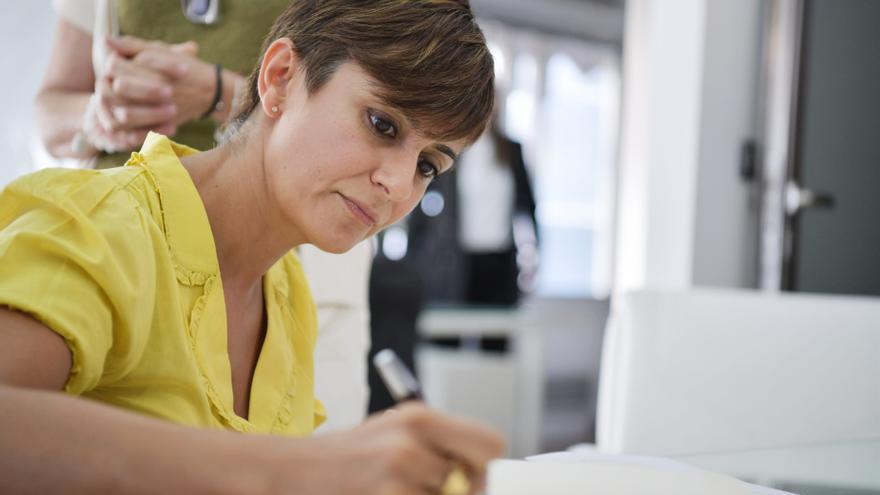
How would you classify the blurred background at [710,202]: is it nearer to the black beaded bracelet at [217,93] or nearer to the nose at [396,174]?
the nose at [396,174]

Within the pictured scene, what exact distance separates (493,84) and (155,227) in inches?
14.5

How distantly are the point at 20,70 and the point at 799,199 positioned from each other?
7.37 feet

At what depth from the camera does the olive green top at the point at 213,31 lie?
118cm

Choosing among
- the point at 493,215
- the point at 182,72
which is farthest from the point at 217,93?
the point at 493,215

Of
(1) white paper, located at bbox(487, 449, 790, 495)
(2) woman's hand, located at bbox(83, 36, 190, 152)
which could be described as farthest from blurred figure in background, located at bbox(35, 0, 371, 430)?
(1) white paper, located at bbox(487, 449, 790, 495)

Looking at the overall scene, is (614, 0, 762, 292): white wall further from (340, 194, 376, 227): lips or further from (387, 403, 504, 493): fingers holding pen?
(387, 403, 504, 493): fingers holding pen

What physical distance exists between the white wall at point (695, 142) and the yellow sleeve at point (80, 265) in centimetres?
247

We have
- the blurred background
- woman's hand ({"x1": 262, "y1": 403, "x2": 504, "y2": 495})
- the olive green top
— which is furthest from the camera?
the blurred background

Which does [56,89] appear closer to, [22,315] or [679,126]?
[22,315]

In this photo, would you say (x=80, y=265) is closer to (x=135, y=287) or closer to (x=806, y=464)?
(x=135, y=287)

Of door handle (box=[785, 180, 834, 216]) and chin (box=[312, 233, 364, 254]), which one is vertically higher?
door handle (box=[785, 180, 834, 216])

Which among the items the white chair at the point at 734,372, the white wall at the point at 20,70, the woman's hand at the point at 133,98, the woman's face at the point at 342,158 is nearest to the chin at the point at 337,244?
the woman's face at the point at 342,158

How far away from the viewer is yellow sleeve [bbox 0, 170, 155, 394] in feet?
1.79

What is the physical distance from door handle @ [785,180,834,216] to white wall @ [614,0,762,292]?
160 millimetres
